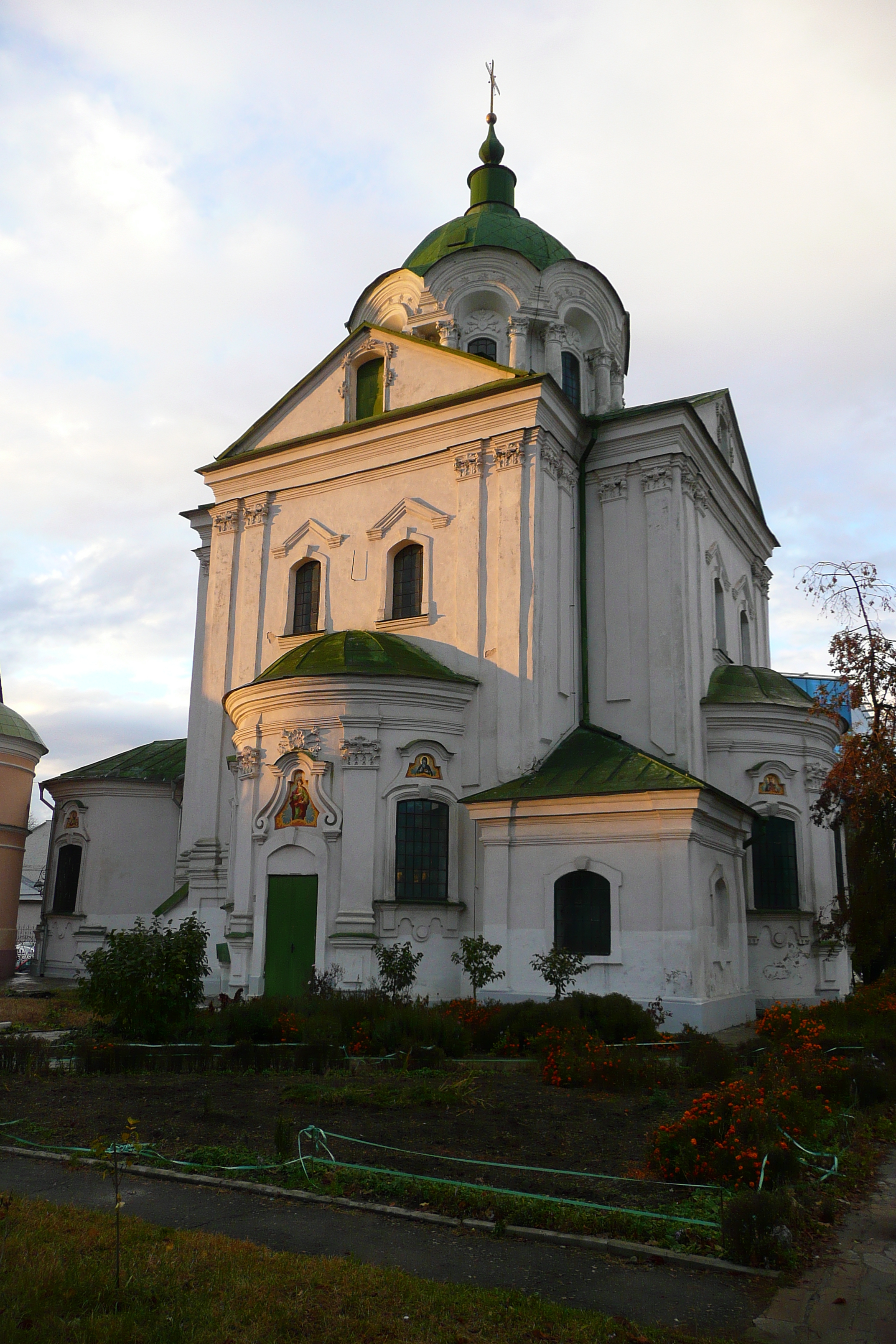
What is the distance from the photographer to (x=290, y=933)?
62.8ft

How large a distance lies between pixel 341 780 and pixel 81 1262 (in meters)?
13.9

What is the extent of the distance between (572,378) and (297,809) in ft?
45.7

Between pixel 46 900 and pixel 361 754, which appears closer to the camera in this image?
pixel 361 754

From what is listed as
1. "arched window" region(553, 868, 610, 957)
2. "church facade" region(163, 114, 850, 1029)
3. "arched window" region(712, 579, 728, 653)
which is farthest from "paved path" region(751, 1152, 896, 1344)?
"arched window" region(712, 579, 728, 653)

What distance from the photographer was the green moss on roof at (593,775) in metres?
17.9

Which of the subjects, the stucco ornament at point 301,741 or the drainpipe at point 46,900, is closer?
the stucco ornament at point 301,741

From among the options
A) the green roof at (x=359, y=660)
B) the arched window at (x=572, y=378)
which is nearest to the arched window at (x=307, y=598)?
the green roof at (x=359, y=660)

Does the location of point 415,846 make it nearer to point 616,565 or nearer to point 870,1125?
point 616,565

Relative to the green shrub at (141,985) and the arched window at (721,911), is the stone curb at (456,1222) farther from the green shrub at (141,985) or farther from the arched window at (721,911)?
the arched window at (721,911)

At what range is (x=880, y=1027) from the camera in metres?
14.1

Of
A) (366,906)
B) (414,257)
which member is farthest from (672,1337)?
(414,257)

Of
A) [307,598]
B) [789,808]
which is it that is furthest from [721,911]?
[307,598]

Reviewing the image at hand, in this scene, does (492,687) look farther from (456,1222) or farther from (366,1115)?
(456,1222)

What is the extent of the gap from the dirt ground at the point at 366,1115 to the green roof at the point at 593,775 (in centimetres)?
671
